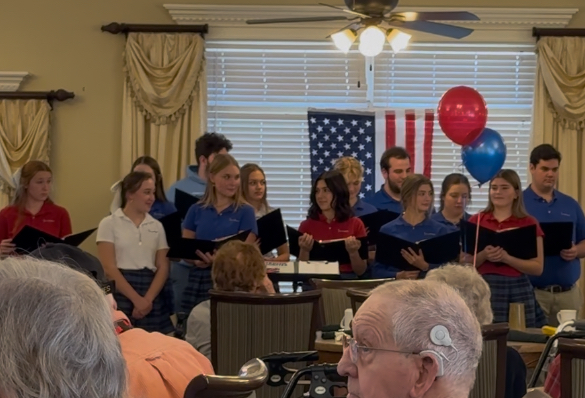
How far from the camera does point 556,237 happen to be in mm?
5926

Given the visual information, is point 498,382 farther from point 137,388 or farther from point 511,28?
point 511,28

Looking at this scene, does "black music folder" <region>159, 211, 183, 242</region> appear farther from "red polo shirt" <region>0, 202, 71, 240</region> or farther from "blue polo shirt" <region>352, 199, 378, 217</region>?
"blue polo shirt" <region>352, 199, 378, 217</region>

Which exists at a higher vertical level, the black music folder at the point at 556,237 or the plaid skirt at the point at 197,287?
the black music folder at the point at 556,237

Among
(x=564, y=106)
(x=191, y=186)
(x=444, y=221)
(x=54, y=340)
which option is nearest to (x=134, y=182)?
(x=191, y=186)

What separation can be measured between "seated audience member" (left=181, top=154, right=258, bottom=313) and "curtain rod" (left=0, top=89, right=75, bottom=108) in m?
2.31

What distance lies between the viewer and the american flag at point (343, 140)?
7.67m

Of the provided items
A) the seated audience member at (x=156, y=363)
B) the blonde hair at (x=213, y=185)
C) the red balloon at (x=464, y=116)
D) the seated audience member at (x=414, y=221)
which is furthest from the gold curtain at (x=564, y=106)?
the seated audience member at (x=156, y=363)

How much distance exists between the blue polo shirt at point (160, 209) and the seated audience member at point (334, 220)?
926 mm

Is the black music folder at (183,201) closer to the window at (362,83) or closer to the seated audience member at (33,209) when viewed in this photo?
the seated audience member at (33,209)

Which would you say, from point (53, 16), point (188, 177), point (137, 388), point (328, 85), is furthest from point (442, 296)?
point (53, 16)

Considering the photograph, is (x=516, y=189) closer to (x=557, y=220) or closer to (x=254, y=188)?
(x=557, y=220)

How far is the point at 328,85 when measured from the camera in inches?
307

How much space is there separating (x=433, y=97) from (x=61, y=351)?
6932mm

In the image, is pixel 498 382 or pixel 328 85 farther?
pixel 328 85
